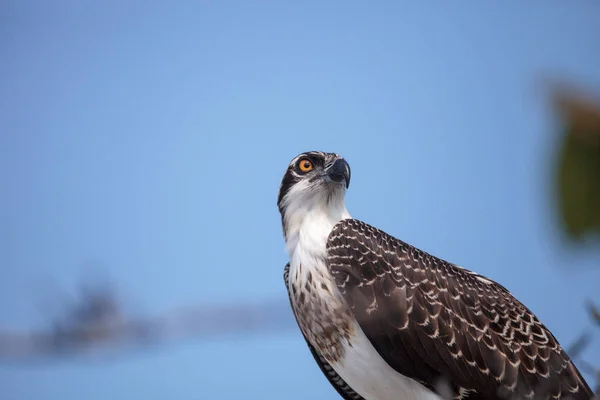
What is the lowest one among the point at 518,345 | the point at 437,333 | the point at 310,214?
the point at 518,345

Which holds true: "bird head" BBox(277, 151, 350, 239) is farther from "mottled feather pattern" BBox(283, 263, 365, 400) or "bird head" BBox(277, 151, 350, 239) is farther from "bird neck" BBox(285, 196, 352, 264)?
"mottled feather pattern" BBox(283, 263, 365, 400)

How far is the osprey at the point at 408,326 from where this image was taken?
6461mm

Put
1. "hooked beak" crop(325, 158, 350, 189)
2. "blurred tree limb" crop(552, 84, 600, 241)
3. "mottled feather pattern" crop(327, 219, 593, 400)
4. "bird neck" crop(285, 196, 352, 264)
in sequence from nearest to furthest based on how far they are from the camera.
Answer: "blurred tree limb" crop(552, 84, 600, 241) → "mottled feather pattern" crop(327, 219, 593, 400) → "bird neck" crop(285, 196, 352, 264) → "hooked beak" crop(325, 158, 350, 189)

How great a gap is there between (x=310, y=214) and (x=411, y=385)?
84.5 inches

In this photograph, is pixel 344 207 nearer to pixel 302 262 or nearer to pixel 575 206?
pixel 302 262

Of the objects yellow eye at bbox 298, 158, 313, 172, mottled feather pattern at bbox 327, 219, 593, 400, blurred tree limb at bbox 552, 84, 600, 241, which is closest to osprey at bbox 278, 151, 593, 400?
mottled feather pattern at bbox 327, 219, 593, 400

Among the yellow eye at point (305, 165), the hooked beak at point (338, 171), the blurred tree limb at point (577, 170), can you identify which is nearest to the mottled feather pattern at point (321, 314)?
the hooked beak at point (338, 171)

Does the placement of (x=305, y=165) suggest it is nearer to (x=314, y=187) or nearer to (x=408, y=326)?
(x=314, y=187)

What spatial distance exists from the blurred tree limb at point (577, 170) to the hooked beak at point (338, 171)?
6380 millimetres

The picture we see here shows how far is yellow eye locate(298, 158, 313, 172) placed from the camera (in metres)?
7.82

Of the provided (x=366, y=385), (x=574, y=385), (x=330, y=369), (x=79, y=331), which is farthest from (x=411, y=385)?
(x=79, y=331)

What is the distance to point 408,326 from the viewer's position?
6.59 meters

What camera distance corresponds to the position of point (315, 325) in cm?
682

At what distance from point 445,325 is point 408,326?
1.31ft
